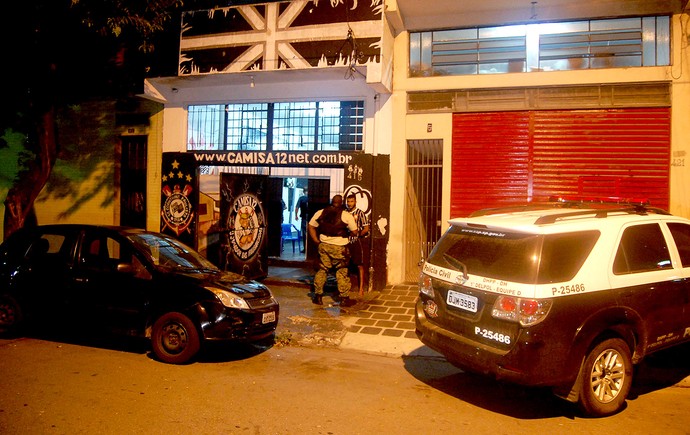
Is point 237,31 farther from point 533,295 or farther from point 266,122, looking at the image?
point 533,295

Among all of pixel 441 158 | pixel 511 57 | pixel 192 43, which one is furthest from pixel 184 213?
pixel 511 57

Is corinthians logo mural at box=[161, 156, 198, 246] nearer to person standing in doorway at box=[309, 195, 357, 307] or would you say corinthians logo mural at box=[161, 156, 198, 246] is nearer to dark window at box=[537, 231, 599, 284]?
person standing in doorway at box=[309, 195, 357, 307]

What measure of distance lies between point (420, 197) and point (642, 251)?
620cm

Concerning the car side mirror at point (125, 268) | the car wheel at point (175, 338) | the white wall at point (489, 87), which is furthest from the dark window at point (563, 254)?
the white wall at point (489, 87)

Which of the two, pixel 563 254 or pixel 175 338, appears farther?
pixel 175 338

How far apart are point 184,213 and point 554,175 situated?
817 centimetres

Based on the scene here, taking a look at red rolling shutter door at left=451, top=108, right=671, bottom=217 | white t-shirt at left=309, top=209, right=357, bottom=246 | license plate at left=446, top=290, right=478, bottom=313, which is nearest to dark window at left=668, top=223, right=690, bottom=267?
license plate at left=446, top=290, right=478, bottom=313

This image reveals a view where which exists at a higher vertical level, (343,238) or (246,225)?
(246,225)

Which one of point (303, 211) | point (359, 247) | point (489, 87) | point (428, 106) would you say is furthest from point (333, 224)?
point (303, 211)

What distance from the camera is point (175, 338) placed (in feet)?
19.5

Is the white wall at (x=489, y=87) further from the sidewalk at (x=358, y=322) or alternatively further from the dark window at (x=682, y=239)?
the dark window at (x=682, y=239)

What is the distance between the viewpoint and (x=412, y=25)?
10.7 meters

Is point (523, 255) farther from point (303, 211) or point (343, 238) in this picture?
point (303, 211)

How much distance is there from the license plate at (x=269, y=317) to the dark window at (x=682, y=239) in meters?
4.60
